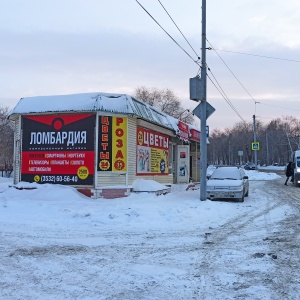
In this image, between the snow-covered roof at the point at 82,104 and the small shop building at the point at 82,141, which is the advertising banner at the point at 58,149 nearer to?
the small shop building at the point at 82,141

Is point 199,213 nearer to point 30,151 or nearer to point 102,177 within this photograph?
point 102,177

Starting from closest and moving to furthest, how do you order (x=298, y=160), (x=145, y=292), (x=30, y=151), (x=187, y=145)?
(x=145, y=292) < (x=30, y=151) < (x=187, y=145) < (x=298, y=160)

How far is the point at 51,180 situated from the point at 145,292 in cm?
1294

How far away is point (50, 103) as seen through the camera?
17.7 m

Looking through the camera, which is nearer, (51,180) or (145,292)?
(145,292)

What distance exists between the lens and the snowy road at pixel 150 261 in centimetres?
542

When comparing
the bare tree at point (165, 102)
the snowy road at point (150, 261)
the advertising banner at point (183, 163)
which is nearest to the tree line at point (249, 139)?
the bare tree at point (165, 102)

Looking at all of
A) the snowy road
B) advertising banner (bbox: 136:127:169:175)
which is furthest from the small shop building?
the snowy road

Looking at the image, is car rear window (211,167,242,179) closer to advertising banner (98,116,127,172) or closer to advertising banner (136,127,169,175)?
advertising banner (136,127,169,175)

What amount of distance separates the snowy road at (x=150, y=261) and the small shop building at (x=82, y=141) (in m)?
5.76

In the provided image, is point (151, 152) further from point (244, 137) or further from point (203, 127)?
point (244, 137)

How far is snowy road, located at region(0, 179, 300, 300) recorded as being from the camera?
17.8 feet

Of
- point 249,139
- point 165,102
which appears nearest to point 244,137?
point 249,139

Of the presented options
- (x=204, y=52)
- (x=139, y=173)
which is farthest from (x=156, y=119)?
(x=204, y=52)
